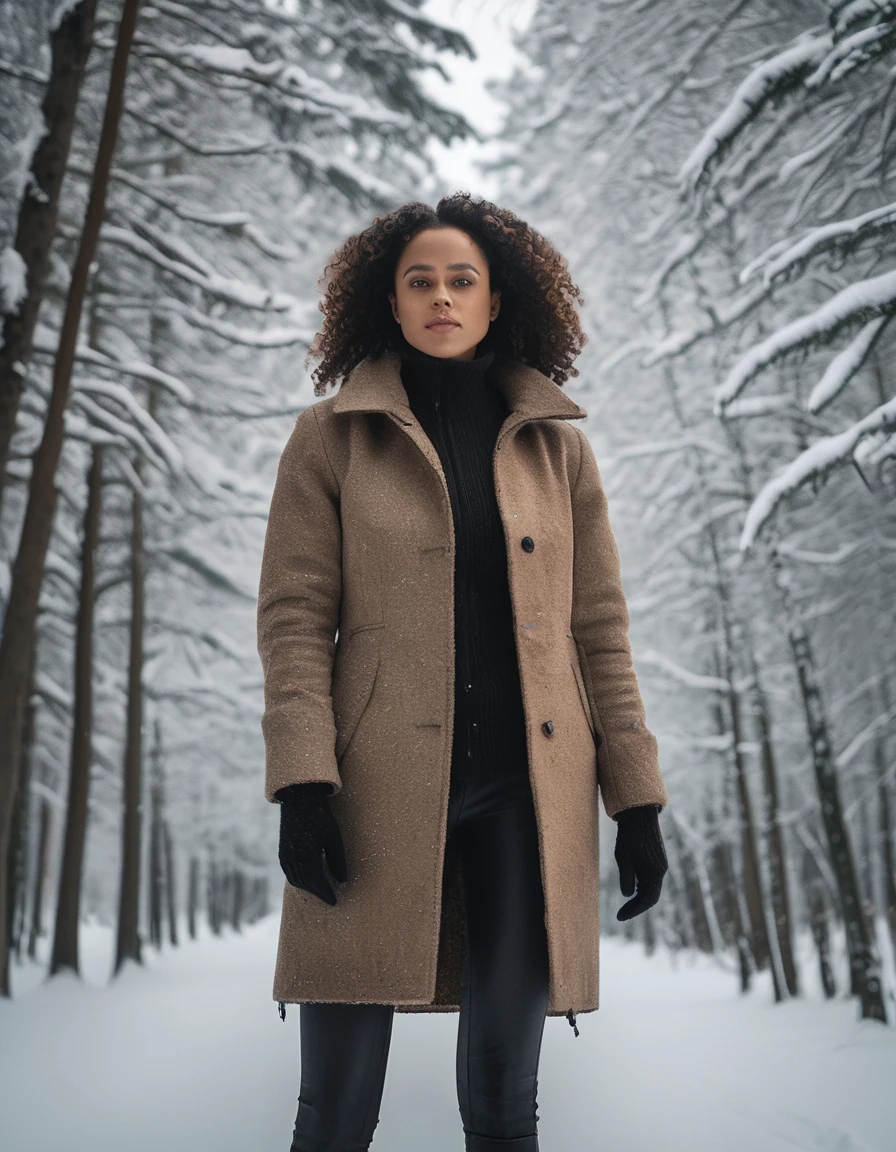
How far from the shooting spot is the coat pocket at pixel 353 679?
241 centimetres

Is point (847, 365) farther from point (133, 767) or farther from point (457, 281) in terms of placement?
point (133, 767)

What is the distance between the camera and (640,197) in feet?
42.3

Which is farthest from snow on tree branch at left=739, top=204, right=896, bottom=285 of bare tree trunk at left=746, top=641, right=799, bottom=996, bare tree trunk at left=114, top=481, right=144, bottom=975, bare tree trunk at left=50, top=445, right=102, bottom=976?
bare tree trunk at left=114, top=481, right=144, bottom=975

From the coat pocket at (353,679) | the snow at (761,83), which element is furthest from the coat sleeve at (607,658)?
the snow at (761,83)

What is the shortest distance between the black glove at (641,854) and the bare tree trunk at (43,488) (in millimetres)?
5728

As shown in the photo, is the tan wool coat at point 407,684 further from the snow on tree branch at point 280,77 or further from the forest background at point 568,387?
the snow on tree branch at point 280,77

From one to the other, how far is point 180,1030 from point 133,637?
620 cm

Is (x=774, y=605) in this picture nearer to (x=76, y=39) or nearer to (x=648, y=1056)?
Result: (x=648, y=1056)

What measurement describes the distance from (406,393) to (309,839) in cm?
118

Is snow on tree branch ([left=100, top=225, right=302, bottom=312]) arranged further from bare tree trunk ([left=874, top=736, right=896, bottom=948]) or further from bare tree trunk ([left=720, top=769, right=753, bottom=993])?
bare tree trunk ([left=720, top=769, right=753, bottom=993])

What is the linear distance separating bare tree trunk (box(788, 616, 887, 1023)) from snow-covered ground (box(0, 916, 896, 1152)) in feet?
1.28

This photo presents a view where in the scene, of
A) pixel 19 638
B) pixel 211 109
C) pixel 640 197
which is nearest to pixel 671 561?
pixel 640 197

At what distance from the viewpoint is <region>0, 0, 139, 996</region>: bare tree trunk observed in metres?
6.92

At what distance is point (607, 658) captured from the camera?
269 cm
